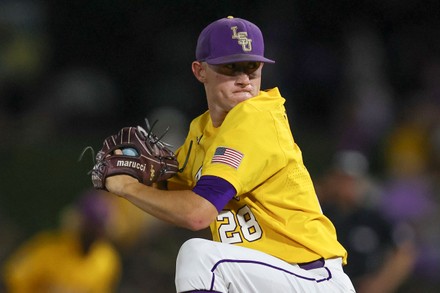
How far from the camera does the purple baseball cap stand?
4.31 metres

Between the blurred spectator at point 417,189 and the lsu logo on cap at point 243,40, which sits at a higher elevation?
the lsu logo on cap at point 243,40

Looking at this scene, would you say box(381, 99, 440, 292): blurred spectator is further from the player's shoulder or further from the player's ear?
the player's ear

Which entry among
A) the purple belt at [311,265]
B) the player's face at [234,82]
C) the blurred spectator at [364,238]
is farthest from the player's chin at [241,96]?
the blurred spectator at [364,238]

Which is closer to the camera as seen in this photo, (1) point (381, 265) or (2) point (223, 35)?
(2) point (223, 35)

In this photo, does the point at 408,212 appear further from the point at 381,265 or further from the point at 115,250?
the point at 115,250

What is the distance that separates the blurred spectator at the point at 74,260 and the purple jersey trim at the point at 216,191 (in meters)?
3.62

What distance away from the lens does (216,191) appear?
13.2ft

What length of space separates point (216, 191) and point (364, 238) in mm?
3970

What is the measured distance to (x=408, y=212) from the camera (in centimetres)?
917

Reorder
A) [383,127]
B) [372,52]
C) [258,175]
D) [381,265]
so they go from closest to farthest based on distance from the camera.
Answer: [258,175] → [381,265] → [383,127] → [372,52]

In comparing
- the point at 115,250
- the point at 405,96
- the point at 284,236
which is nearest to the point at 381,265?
the point at 115,250

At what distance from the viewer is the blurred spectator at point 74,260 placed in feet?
24.3

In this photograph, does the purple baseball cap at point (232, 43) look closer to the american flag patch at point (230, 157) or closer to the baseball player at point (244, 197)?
the baseball player at point (244, 197)

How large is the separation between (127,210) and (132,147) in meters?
4.69
